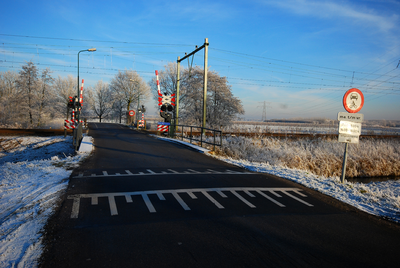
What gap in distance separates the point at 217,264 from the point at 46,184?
490cm

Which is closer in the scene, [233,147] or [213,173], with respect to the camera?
[213,173]

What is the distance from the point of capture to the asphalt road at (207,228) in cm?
314

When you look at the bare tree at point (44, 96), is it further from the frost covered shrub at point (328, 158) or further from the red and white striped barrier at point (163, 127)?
the frost covered shrub at point (328, 158)

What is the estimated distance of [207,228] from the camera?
13.1ft

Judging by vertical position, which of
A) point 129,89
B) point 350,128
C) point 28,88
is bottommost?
point 350,128

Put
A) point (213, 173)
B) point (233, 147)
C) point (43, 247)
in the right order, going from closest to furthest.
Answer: point (43, 247)
point (213, 173)
point (233, 147)

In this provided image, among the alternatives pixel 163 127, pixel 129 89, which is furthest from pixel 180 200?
pixel 129 89

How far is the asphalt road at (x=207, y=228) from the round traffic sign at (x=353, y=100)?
287 centimetres

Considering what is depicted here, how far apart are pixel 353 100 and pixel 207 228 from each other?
239 inches

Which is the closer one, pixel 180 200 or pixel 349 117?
pixel 180 200

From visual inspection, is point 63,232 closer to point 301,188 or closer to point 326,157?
point 301,188

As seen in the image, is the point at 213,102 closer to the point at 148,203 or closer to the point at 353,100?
the point at 353,100

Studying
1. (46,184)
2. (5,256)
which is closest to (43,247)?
(5,256)

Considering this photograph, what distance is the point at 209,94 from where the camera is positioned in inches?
1250
